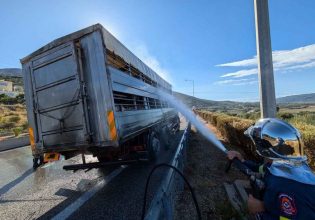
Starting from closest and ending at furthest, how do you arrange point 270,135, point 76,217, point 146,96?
point 270,135 < point 76,217 < point 146,96

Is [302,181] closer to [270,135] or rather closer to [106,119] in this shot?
[270,135]

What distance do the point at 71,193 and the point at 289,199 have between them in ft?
18.5

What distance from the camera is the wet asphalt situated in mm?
5344

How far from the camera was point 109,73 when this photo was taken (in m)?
5.79

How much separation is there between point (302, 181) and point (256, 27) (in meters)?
4.57

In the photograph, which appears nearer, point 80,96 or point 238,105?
point 80,96

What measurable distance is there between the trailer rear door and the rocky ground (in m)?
2.45

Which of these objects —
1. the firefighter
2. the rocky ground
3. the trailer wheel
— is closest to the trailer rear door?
the rocky ground

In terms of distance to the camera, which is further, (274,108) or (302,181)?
(274,108)

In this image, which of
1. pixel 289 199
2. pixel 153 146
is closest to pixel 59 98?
pixel 153 146

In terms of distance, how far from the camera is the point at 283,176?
1.97m

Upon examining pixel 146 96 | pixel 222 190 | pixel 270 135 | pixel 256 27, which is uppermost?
pixel 256 27

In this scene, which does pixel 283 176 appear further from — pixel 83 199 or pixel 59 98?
pixel 59 98

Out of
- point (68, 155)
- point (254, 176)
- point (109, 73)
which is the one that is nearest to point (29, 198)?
point (68, 155)
